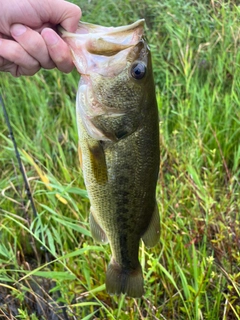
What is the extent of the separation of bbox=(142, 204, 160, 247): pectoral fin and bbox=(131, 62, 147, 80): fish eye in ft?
1.85

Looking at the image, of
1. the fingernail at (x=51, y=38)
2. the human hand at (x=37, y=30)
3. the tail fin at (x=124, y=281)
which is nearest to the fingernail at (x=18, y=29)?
the human hand at (x=37, y=30)

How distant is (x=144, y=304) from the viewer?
2.29 meters

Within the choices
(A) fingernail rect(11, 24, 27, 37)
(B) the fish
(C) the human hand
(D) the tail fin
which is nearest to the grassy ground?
(D) the tail fin

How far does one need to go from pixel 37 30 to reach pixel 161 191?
3.66 feet

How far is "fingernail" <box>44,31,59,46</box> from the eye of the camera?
173 cm

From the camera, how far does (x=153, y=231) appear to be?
1.84 meters

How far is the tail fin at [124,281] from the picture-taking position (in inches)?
73.7

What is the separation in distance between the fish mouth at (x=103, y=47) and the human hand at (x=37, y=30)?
0.31 feet

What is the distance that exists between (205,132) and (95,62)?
1566 millimetres

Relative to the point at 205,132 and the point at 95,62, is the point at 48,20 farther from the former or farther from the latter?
the point at 205,132

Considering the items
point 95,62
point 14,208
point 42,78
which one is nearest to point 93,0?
point 42,78

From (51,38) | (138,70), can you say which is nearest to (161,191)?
(138,70)

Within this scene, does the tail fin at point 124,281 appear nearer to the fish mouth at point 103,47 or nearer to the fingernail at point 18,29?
the fish mouth at point 103,47

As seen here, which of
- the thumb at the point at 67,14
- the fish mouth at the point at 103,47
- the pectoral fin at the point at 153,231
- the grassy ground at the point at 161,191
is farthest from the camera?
the grassy ground at the point at 161,191
